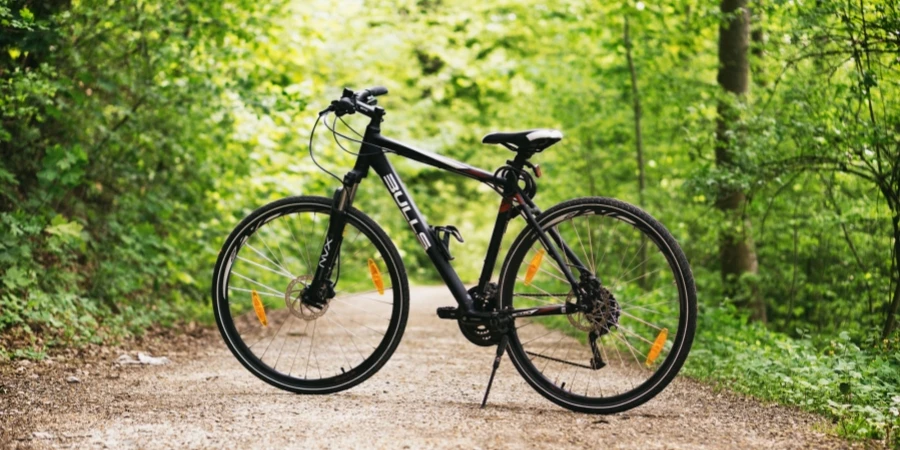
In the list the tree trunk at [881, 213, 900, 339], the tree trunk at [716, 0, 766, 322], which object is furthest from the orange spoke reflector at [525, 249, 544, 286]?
the tree trunk at [716, 0, 766, 322]

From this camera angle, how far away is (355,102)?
4133mm

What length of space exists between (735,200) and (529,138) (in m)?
4.63

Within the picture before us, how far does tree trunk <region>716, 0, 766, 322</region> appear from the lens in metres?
7.55

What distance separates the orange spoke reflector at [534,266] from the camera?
12.9 ft

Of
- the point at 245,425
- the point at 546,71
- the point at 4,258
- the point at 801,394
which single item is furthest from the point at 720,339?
the point at 546,71

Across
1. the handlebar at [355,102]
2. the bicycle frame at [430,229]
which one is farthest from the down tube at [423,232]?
the handlebar at [355,102]

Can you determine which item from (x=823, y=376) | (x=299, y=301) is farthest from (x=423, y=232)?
(x=823, y=376)

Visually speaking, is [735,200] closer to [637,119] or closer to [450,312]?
[637,119]

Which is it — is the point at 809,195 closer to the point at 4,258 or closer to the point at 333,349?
the point at 333,349

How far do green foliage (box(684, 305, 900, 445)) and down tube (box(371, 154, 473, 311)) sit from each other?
5.37ft

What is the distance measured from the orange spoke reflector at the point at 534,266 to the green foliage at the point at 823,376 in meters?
1.37

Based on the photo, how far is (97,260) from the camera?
682 centimetres

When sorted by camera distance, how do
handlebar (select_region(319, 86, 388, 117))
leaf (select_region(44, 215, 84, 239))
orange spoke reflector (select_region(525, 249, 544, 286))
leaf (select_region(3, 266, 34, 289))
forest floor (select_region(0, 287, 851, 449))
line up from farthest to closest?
leaf (select_region(44, 215, 84, 239)) → leaf (select_region(3, 266, 34, 289)) → handlebar (select_region(319, 86, 388, 117)) → orange spoke reflector (select_region(525, 249, 544, 286)) → forest floor (select_region(0, 287, 851, 449))

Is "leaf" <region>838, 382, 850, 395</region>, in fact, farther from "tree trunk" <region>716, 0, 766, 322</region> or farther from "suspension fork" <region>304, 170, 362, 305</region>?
"tree trunk" <region>716, 0, 766, 322</region>
